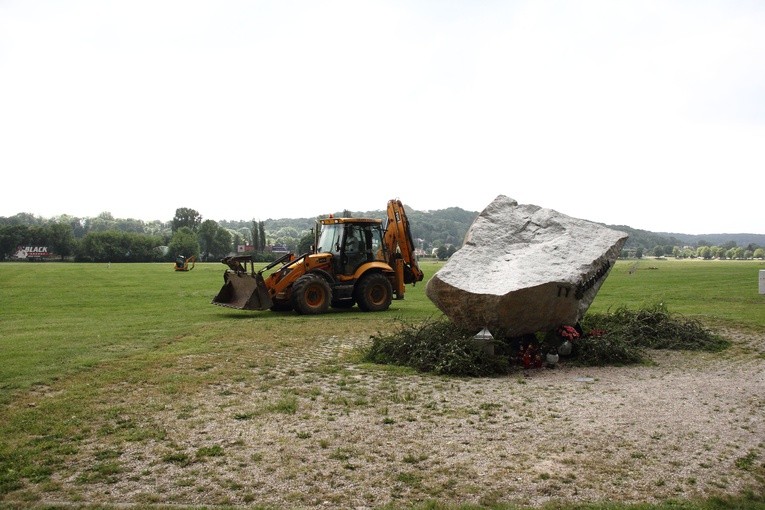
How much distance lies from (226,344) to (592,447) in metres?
7.86

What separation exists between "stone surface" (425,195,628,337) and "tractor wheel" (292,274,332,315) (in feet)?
23.8

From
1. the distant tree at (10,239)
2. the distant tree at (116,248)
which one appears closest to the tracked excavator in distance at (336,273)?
the distant tree at (116,248)

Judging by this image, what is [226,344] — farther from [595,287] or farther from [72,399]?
[595,287]

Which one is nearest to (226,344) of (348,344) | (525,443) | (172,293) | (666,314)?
(348,344)

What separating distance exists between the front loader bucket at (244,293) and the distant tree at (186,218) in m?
125

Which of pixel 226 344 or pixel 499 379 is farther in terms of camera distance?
pixel 226 344

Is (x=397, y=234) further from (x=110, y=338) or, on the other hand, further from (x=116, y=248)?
(x=116, y=248)

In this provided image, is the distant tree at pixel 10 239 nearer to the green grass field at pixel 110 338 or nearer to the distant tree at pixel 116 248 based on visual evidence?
the distant tree at pixel 116 248

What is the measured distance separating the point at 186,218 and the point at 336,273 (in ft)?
422

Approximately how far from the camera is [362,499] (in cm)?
477

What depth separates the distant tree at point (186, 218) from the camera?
140000mm

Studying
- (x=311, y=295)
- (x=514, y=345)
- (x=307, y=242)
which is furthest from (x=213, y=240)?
(x=514, y=345)

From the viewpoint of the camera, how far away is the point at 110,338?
1306 centimetres

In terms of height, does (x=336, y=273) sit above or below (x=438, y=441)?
above
